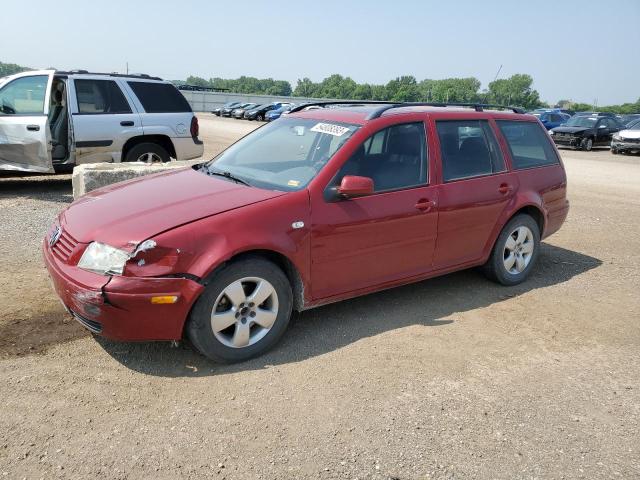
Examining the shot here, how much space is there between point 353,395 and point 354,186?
144 cm

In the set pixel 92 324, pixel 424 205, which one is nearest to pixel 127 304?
pixel 92 324

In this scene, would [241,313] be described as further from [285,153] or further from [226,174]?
[285,153]

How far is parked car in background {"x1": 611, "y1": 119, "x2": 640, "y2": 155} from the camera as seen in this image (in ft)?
71.4

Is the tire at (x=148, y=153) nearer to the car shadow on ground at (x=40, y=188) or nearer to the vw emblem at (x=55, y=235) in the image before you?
the car shadow on ground at (x=40, y=188)

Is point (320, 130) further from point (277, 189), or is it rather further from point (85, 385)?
point (85, 385)

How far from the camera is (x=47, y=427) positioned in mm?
2982

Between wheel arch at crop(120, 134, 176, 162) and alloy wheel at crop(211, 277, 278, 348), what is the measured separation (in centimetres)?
603

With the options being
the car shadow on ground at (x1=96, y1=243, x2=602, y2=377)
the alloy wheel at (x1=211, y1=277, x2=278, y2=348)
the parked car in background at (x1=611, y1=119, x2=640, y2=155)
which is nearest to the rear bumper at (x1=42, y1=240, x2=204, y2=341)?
the alloy wheel at (x1=211, y1=277, x2=278, y2=348)

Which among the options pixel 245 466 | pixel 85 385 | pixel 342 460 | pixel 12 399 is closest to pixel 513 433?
pixel 342 460

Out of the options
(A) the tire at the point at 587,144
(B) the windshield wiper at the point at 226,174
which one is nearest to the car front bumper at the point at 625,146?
(A) the tire at the point at 587,144

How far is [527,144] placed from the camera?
5.63 metres

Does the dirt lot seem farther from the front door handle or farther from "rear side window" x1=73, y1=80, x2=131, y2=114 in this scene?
"rear side window" x1=73, y1=80, x2=131, y2=114

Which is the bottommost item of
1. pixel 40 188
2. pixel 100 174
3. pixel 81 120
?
pixel 40 188

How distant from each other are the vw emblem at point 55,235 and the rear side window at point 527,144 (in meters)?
3.97
